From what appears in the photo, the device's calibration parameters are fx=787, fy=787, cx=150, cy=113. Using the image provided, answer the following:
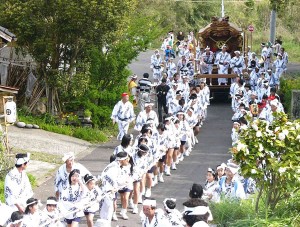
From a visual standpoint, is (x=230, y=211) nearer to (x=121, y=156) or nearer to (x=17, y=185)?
(x=121, y=156)

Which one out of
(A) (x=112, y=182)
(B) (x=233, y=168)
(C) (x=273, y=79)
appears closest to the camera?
(B) (x=233, y=168)

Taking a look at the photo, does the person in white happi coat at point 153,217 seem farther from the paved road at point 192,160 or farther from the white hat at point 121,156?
the paved road at point 192,160

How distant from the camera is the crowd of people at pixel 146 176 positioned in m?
11.6

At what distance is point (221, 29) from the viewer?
1213 inches

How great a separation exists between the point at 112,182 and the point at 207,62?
53.2 ft

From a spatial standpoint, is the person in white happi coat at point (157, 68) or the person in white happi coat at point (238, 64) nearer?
the person in white happi coat at point (238, 64)

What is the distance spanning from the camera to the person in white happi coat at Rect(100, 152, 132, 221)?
13.8 m

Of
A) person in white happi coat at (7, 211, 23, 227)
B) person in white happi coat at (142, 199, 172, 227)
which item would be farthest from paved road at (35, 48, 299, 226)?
person in white happi coat at (142, 199, 172, 227)

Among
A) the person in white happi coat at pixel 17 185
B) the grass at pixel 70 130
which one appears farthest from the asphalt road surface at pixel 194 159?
the person in white happi coat at pixel 17 185

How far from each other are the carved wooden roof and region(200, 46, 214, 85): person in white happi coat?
3.63 feet

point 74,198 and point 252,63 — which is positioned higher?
point 252,63

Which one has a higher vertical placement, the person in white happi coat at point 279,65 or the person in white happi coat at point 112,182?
the person in white happi coat at point 279,65

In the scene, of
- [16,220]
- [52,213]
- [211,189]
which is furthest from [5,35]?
[16,220]

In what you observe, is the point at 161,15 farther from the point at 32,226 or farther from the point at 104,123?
the point at 32,226
